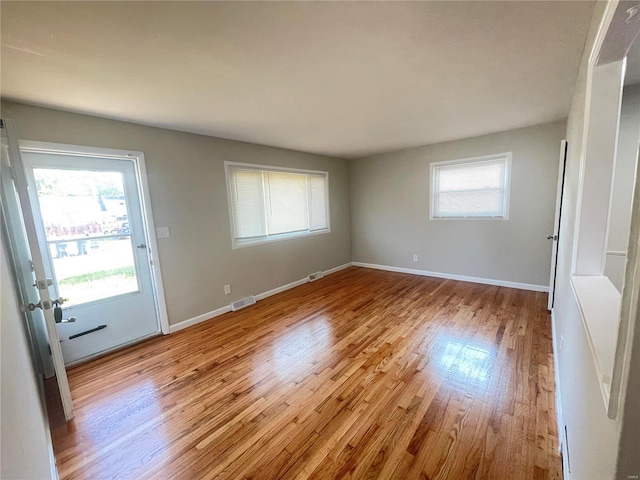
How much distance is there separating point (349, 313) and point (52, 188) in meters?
3.28

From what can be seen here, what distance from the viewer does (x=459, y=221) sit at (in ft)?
14.0

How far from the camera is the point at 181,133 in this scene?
3.01 meters

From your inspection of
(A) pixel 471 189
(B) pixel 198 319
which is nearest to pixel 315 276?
(B) pixel 198 319

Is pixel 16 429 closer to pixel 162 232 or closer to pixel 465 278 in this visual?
pixel 162 232

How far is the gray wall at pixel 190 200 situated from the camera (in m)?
2.33

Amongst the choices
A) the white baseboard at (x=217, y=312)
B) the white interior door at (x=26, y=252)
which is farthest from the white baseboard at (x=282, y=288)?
the white interior door at (x=26, y=252)

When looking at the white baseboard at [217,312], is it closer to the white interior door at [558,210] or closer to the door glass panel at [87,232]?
the door glass panel at [87,232]

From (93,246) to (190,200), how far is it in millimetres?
1040

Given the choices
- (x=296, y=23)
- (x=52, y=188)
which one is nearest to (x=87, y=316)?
(x=52, y=188)

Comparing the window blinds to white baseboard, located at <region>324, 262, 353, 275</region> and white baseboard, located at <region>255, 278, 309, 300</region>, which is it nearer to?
white baseboard, located at <region>324, 262, 353, 275</region>

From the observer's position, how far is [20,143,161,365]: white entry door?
2.26 meters

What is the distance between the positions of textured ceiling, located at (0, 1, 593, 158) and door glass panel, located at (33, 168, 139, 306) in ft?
2.10

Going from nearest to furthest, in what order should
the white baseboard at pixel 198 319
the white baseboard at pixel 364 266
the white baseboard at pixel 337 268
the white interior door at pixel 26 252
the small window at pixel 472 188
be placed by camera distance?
the white interior door at pixel 26 252 → the white baseboard at pixel 198 319 → the white baseboard at pixel 364 266 → the small window at pixel 472 188 → the white baseboard at pixel 337 268

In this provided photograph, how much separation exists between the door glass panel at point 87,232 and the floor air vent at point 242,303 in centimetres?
120
